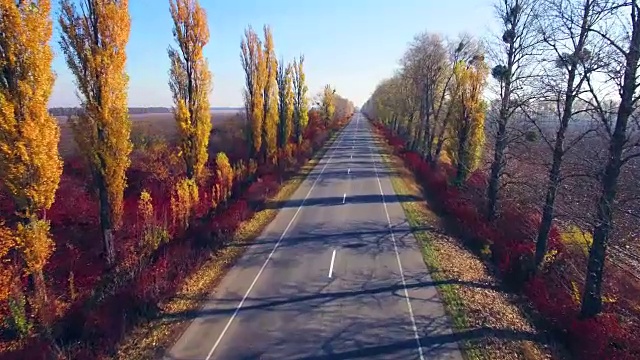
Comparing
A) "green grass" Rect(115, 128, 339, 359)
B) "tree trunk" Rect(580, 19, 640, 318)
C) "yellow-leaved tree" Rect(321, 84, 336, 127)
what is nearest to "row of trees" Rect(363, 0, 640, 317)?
"tree trunk" Rect(580, 19, 640, 318)

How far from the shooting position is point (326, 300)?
41.9 feet

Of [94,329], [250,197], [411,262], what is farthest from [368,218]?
[94,329]

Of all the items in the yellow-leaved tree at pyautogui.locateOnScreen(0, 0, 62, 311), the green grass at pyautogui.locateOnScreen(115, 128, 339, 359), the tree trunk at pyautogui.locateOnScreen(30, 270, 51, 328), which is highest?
the yellow-leaved tree at pyautogui.locateOnScreen(0, 0, 62, 311)

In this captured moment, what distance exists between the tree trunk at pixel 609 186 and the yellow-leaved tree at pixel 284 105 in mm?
34728

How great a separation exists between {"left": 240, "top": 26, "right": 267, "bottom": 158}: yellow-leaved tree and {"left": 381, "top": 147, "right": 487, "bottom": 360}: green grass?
500 inches

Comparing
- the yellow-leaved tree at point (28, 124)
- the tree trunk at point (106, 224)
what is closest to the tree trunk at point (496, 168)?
the tree trunk at point (106, 224)

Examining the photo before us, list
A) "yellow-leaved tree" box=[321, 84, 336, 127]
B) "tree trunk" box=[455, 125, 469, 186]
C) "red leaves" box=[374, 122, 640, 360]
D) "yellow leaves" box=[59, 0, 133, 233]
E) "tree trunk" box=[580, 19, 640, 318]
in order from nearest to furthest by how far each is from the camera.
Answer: "tree trunk" box=[580, 19, 640, 318] < "red leaves" box=[374, 122, 640, 360] < "yellow leaves" box=[59, 0, 133, 233] < "tree trunk" box=[455, 125, 469, 186] < "yellow-leaved tree" box=[321, 84, 336, 127]

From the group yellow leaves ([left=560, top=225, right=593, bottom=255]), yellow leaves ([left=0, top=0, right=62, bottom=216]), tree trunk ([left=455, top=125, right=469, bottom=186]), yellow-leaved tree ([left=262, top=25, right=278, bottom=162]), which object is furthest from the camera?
yellow-leaved tree ([left=262, top=25, right=278, bottom=162])

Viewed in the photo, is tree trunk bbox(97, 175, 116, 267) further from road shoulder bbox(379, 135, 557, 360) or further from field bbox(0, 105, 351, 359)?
road shoulder bbox(379, 135, 557, 360)

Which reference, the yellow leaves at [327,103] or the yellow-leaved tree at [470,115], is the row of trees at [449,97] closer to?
the yellow-leaved tree at [470,115]

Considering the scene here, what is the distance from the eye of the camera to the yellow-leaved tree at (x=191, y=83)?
21.0 m

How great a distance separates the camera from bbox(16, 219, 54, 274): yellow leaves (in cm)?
1069

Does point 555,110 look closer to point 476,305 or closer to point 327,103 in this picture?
point 476,305

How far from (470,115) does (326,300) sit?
61.3 feet
